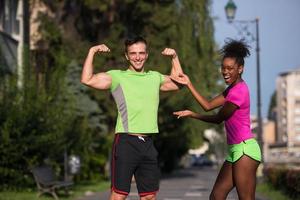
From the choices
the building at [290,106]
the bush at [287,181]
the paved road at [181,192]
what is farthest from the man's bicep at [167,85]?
the building at [290,106]

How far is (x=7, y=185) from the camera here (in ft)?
63.3

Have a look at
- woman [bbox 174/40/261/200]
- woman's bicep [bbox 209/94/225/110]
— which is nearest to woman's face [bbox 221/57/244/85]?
woman [bbox 174/40/261/200]

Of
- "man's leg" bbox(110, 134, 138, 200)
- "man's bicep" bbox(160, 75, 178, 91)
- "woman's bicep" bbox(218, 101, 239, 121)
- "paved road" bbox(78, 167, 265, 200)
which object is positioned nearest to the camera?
"man's leg" bbox(110, 134, 138, 200)

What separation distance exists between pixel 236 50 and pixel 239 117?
69cm

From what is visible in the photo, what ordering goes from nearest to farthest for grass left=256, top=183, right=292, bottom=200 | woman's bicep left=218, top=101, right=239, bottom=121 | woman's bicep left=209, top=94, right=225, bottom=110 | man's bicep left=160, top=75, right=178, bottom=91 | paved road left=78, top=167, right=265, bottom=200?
1. woman's bicep left=218, top=101, right=239, bottom=121
2. man's bicep left=160, top=75, right=178, bottom=91
3. woman's bicep left=209, top=94, right=225, bottom=110
4. grass left=256, top=183, right=292, bottom=200
5. paved road left=78, top=167, right=265, bottom=200

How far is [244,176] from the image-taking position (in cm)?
679

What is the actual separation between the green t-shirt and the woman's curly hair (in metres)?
0.86

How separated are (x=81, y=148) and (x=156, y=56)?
28.0 ft

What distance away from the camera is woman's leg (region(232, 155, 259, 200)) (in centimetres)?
679

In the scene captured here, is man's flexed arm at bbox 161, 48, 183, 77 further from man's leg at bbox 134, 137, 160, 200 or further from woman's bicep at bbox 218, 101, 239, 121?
man's leg at bbox 134, 137, 160, 200

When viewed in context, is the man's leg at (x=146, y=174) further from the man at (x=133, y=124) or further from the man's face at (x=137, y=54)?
the man's face at (x=137, y=54)

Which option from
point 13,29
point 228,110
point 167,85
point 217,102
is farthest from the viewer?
point 13,29

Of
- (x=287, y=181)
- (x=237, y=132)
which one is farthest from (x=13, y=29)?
(x=237, y=132)

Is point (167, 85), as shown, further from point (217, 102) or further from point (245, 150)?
point (245, 150)
